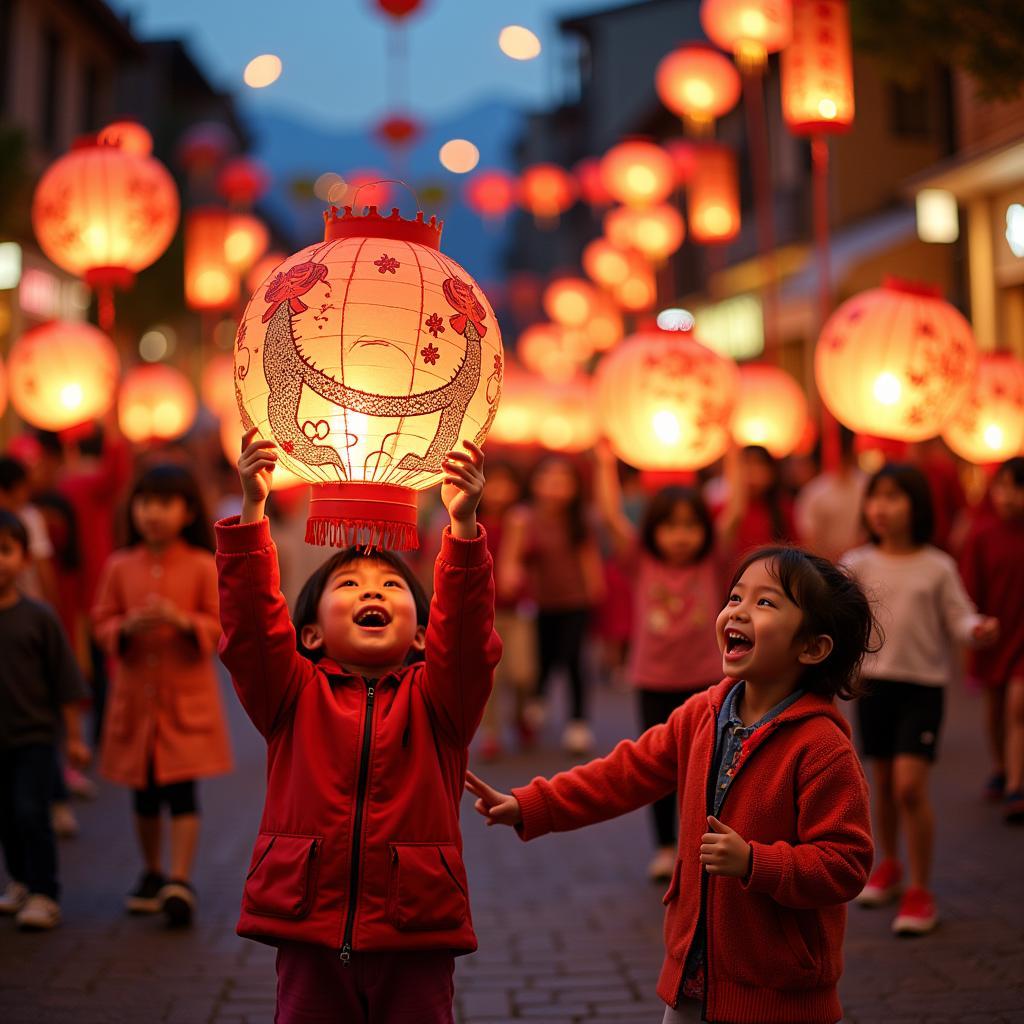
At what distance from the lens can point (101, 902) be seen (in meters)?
5.59

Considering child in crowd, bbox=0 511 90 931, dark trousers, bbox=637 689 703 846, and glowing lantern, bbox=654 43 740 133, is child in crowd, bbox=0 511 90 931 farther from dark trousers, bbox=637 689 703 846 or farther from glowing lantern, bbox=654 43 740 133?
glowing lantern, bbox=654 43 740 133

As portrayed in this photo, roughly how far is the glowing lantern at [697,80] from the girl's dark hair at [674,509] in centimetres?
932

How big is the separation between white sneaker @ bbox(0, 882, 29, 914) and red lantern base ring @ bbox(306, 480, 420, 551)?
301 cm

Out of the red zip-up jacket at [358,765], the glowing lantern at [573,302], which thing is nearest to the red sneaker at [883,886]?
the red zip-up jacket at [358,765]

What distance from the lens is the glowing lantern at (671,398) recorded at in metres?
7.05

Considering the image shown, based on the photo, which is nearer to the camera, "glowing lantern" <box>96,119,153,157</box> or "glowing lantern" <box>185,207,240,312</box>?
"glowing lantern" <box>96,119,153,157</box>

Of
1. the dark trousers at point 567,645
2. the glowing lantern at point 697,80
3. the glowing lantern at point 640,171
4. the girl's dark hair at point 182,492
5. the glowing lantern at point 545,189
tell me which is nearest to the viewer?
the girl's dark hair at point 182,492

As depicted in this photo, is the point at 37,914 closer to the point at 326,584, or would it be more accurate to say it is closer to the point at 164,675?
the point at 164,675

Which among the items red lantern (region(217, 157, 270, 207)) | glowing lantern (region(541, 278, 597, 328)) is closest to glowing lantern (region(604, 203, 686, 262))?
red lantern (region(217, 157, 270, 207))

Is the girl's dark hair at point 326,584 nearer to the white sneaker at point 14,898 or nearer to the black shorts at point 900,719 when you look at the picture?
the black shorts at point 900,719

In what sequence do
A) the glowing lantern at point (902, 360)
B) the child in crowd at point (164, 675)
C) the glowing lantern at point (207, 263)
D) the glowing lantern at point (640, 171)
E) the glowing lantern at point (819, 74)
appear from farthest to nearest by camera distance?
1. the glowing lantern at point (640, 171)
2. the glowing lantern at point (207, 263)
3. the glowing lantern at point (819, 74)
4. the glowing lantern at point (902, 360)
5. the child in crowd at point (164, 675)

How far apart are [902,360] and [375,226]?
423 centimetres

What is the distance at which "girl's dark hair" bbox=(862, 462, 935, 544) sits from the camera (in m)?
5.41

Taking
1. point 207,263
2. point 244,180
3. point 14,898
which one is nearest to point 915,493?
point 14,898
